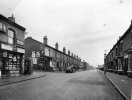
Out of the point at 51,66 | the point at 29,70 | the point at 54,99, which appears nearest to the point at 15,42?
the point at 29,70

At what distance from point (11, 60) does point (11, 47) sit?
74.0 inches

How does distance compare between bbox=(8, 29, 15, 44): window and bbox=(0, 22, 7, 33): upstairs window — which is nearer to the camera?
bbox=(0, 22, 7, 33): upstairs window

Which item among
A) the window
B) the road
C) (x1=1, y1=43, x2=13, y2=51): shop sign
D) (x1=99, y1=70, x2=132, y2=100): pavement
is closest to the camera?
the road

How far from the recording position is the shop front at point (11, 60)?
21.6 meters

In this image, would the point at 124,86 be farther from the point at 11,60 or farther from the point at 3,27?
the point at 11,60

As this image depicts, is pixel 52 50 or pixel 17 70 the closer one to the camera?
pixel 17 70

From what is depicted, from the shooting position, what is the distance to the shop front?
2164cm

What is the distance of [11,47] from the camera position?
2320cm

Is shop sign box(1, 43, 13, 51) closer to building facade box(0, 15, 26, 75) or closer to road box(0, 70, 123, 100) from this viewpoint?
building facade box(0, 15, 26, 75)

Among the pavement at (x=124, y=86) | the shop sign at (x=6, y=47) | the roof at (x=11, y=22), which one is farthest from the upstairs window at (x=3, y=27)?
the pavement at (x=124, y=86)

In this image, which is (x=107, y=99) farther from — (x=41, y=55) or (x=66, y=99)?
(x=41, y=55)

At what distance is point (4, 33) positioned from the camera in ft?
71.2

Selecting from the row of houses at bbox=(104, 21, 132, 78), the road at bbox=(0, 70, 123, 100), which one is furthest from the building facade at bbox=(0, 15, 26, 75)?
the row of houses at bbox=(104, 21, 132, 78)

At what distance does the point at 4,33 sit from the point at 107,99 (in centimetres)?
1682
